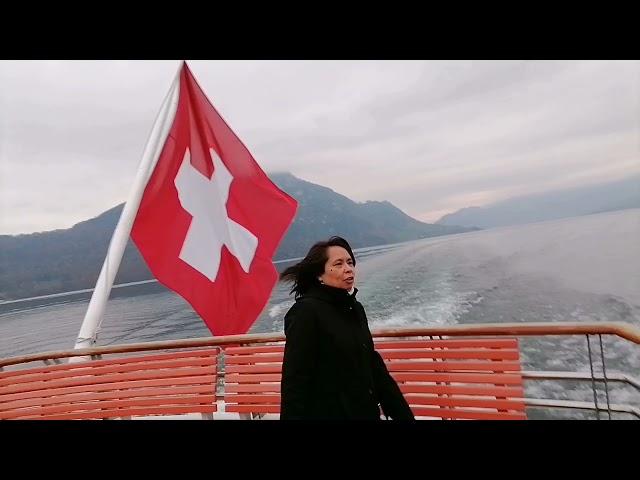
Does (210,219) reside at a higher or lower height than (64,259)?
lower

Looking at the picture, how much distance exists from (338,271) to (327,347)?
1.23 feet

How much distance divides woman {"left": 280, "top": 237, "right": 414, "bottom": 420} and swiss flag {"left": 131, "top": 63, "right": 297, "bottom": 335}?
1.50 m

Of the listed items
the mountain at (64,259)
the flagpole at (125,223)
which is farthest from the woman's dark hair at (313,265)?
the mountain at (64,259)

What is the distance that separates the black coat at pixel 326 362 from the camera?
1819 millimetres

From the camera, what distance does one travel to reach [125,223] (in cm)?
299

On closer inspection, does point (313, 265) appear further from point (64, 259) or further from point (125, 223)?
point (64, 259)

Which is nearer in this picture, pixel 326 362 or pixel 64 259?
pixel 326 362

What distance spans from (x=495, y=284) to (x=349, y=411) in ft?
90.9

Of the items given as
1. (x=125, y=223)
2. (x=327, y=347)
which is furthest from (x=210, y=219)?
(x=327, y=347)

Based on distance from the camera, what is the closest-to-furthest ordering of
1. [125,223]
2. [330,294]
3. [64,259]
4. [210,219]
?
[330,294] < [125,223] < [210,219] < [64,259]

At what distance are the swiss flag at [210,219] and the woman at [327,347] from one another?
4.94 ft

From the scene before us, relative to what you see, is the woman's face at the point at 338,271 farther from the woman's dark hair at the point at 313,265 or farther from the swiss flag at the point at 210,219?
the swiss flag at the point at 210,219

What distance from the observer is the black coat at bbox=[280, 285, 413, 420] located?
5.97 ft
